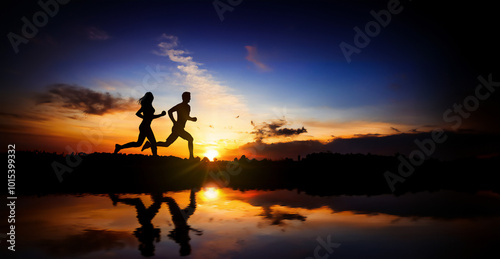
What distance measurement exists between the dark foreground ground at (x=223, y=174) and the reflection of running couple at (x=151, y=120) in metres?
0.80

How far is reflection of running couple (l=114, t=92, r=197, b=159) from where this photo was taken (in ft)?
39.1

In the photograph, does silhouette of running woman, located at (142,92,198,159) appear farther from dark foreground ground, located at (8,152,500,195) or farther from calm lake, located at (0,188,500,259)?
calm lake, located at (0,188,500,259)

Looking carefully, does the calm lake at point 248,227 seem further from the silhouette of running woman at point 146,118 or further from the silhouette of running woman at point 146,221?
the silhouette of running woman at point 146,118

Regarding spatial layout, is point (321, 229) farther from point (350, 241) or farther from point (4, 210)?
point (4, 210)

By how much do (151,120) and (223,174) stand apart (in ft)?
12.6

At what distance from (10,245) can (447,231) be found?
19.3 ft

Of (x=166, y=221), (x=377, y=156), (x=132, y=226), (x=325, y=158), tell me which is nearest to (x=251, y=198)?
(x=166, y=221)

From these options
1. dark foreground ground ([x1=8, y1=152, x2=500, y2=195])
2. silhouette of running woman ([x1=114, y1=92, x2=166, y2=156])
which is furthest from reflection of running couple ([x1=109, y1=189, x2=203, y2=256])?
silhouette of running woman ([x1=114, y1=92, x2=166, y2=156])

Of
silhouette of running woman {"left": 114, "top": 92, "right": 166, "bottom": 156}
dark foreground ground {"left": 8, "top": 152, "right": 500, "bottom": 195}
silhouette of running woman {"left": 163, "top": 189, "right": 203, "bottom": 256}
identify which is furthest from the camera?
silhouette of running woman {"left": 114, "top": 92, "right": 166, "bottom": 156}

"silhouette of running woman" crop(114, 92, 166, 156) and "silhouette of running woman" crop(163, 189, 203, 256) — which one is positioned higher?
"silhouette of running woman" crop(114, 92, 166, 156)

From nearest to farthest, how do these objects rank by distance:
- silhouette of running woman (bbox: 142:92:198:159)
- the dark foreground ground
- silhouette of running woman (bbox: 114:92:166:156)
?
the dark foreground ground
silhouette of running woman (bbox: 114:92:166:156)
silhouette of running woman (bbox: 142:92:198:159)

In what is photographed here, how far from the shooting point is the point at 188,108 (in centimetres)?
1262

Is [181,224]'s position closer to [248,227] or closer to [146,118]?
[248,227]

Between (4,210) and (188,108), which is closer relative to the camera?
(4,210)
